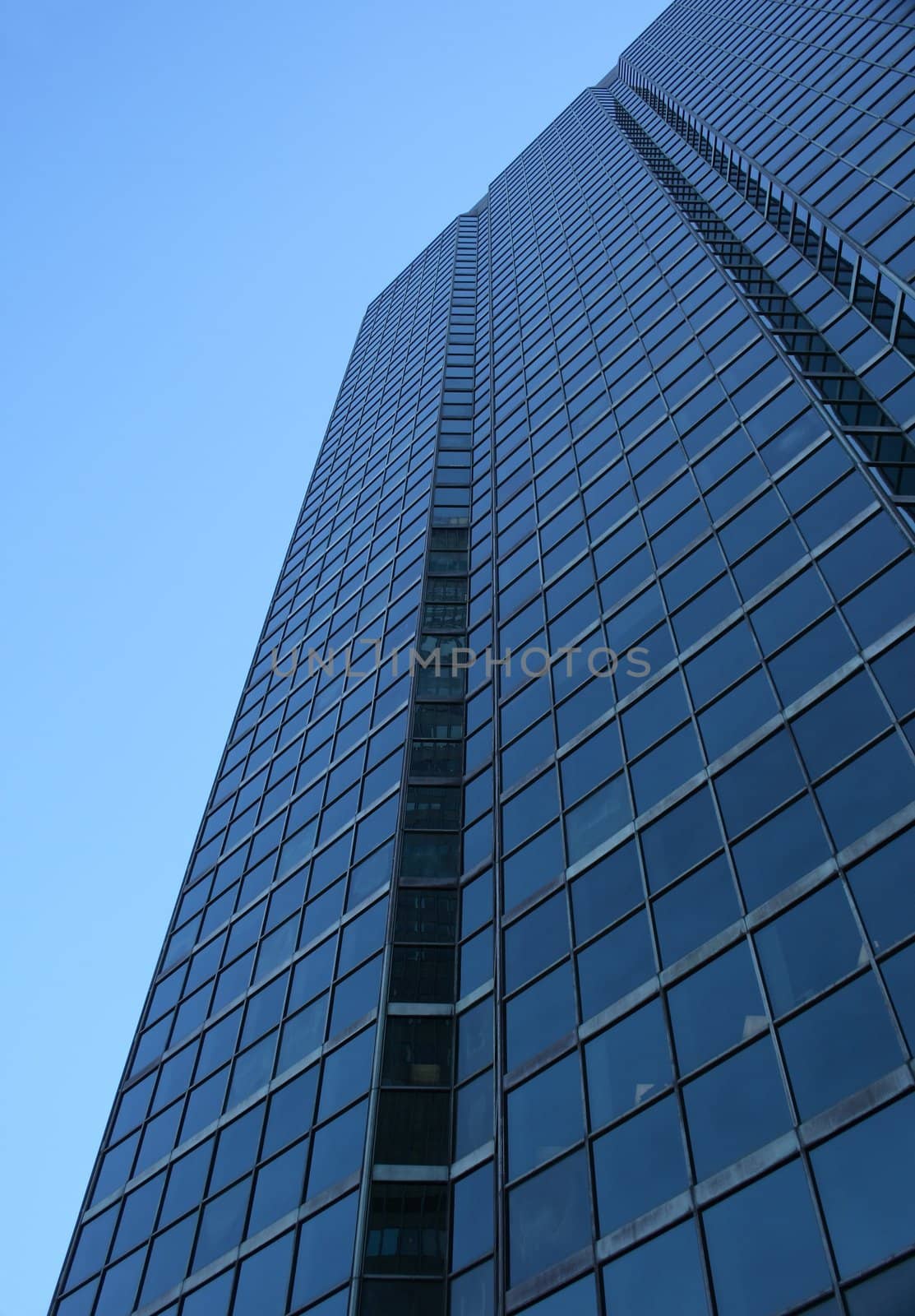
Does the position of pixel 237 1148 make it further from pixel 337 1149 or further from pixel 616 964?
A: pixel 616 964

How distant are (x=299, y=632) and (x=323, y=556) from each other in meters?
6.63

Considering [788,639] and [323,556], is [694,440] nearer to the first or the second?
[788,639]

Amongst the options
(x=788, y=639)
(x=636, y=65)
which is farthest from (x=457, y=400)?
(x=636, y=65)

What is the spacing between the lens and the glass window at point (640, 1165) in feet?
61.4

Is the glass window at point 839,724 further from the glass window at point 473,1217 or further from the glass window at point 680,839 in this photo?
the glass window at point 473,1217

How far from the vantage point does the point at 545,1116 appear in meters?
21.8

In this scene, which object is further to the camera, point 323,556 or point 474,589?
point 323,556

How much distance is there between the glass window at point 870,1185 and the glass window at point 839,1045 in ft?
2.25

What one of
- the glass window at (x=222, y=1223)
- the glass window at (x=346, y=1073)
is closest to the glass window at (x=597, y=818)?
the glass window at (x=346, y=1073)

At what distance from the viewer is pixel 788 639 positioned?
2516cm

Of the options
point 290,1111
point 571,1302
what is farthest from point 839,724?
point 290,1111

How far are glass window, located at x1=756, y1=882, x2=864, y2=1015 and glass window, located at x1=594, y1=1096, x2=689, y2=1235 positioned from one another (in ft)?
8.85

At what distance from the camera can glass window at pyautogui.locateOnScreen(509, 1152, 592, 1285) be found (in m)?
19.7

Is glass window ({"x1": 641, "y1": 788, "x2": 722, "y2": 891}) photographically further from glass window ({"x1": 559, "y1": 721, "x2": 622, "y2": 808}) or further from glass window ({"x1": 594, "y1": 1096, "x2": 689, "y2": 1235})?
glass window ({"x1": 594, "y1": 1096, "x2": 689, "y2": 1235})
